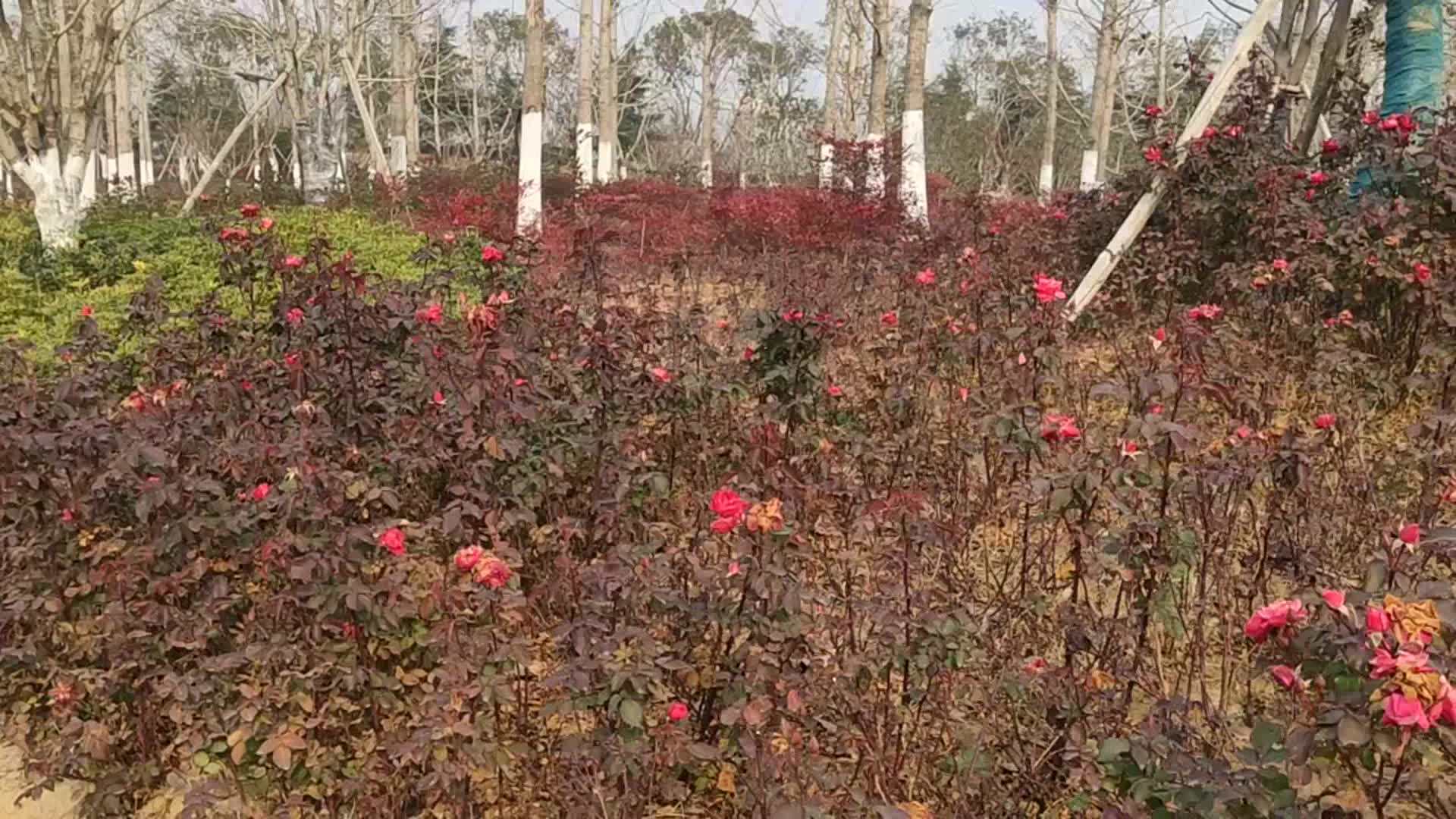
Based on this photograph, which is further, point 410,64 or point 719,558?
point 410,64

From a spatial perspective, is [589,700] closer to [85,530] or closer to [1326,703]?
[1326,703]

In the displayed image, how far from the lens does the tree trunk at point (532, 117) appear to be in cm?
985

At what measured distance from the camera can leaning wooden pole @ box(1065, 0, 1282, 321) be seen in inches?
197

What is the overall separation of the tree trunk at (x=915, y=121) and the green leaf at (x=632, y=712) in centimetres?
869

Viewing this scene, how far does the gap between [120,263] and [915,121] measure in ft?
24.7

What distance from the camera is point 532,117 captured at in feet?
33.1

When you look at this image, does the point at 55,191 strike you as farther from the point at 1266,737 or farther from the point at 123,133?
the point at 123,133

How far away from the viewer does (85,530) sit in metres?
2.72

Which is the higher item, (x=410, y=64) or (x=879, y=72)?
(x=410, y=64)

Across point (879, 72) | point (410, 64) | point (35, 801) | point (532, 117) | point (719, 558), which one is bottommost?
point (35, 801)

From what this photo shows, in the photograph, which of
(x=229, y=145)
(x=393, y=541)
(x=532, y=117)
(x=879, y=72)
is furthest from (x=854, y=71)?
(x=393, y=541)

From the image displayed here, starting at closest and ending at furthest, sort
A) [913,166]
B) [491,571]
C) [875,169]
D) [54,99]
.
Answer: [491,571]
[54,99]
[875,169]
[913,166]

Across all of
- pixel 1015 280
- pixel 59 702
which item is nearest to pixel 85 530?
pixel 59 702

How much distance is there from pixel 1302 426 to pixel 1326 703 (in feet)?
9.17
